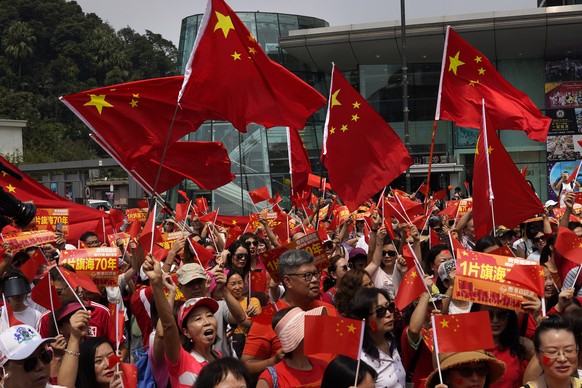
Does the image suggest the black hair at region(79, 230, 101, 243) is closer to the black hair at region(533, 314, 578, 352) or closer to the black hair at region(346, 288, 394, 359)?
the black hair at region(346, 288, 394, 359)

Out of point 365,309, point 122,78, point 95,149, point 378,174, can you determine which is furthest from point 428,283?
point 122,78

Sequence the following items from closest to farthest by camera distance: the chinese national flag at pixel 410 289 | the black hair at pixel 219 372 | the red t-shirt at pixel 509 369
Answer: the black hair at pixel 219 372 < the red t-shirt at pixel 509 369 < the chinese national flag at pixel 410 289

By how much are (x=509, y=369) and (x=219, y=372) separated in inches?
75.8

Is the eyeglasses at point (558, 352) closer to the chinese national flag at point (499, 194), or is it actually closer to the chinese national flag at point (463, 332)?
the chinese national flag at point (463, 332)

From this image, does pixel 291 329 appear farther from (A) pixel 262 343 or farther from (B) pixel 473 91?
(B) pixel 473 91

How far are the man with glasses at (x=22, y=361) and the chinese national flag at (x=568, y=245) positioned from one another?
166 inches

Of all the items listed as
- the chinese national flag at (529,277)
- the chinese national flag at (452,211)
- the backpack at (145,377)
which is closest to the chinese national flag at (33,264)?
the backpack at (145,377)

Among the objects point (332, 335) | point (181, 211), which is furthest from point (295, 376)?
point (181, 211)

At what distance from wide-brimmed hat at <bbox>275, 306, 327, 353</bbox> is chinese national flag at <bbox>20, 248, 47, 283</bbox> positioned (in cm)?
381

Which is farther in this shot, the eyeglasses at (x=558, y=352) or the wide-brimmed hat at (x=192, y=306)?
the wide-brimmed hat at (x=192, y=306)

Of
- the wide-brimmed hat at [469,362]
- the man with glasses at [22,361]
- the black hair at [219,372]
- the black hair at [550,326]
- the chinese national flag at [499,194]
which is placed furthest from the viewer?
the chinese national flag at [499,194]

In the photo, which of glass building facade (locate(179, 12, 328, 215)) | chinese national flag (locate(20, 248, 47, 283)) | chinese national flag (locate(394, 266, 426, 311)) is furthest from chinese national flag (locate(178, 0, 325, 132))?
glass building facade (locate(179, 12, 328, 215))

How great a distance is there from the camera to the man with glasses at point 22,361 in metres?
4.00

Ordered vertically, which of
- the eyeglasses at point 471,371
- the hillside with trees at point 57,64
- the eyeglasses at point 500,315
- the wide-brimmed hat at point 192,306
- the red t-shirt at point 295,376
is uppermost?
the hillside with trees at point 57,64
